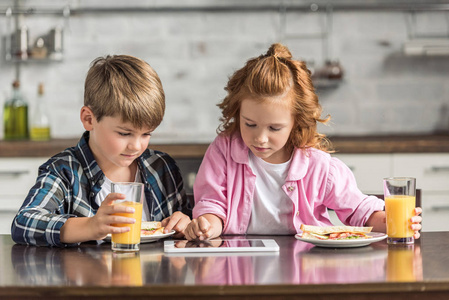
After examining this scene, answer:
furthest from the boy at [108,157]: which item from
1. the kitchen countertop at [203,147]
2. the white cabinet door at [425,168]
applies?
the white cabinet door at [425,168]

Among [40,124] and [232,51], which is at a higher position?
[232,51]

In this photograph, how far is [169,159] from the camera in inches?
69.6

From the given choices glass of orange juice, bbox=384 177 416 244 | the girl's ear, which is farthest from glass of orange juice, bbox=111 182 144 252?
glass of orange juice, bbox=384 177 416 244

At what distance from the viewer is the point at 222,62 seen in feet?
11.0

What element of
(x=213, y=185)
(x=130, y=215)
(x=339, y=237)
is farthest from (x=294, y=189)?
(x=130, y=215)

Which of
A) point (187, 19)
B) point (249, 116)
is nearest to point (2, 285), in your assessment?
point (249, 116)

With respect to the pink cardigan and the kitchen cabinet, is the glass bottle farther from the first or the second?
the pink cardigan

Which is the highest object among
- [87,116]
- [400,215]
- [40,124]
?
[40,124]

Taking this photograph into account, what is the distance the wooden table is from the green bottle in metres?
2.04

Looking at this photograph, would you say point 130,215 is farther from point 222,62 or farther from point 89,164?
point 222,62

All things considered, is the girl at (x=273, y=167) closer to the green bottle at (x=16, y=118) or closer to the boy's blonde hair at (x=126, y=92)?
the boy's blonde hair at (x=126, y=92)

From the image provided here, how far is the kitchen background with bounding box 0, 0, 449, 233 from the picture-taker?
3330mm

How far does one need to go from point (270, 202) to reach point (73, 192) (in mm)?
511

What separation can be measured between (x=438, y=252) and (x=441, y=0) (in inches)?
97.2
